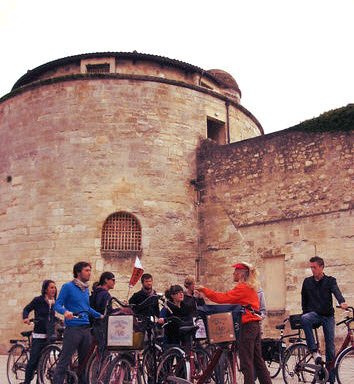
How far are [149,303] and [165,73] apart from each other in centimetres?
1246

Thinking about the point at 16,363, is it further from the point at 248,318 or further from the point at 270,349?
the point at 248,318

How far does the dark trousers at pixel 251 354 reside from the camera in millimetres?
5938

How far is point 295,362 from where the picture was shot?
293 inches

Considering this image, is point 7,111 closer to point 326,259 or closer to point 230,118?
point 230,118

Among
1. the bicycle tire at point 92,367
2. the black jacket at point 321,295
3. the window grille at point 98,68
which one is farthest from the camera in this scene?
the window grille at point 98,68

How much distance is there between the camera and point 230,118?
61.7ft

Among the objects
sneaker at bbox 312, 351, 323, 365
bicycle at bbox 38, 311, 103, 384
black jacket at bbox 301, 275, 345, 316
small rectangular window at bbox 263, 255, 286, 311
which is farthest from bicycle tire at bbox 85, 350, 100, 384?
small rectangular window at bbox 263, 255, 286, 311

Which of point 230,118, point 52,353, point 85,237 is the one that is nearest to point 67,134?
point 85,237

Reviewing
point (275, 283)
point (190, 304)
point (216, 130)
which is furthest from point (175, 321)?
point (216, 130)

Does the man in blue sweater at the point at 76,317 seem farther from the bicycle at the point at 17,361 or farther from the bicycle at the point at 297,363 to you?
the bicycle at the point at 297,363

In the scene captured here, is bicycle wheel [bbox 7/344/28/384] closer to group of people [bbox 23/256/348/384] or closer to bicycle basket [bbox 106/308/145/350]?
group of people [bbox 23/256/348/384]

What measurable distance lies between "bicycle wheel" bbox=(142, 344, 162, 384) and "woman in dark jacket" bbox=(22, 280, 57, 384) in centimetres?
159

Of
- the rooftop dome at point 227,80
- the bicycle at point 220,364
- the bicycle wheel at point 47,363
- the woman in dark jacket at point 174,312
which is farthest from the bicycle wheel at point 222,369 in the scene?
the rooftop dome at point 227,80

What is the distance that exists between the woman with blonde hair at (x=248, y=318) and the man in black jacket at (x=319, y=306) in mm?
975
